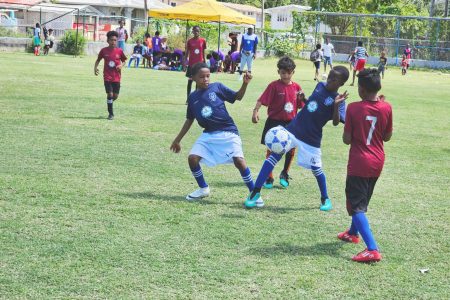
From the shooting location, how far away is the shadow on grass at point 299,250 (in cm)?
564

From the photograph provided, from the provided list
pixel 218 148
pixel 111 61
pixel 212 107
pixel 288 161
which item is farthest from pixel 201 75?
pixel 111 61

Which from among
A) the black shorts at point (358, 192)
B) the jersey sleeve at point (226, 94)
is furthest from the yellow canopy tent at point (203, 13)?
the black shorts at point (358, 192)

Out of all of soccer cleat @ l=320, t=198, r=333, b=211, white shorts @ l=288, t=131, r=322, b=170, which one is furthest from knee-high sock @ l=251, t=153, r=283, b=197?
soccer cleat @ l=320, t=198, r=333, b=211

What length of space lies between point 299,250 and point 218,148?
1840mm

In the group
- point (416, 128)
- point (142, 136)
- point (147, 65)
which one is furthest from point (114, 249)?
point (147, 65)

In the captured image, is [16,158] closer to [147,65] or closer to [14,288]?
[14,288]

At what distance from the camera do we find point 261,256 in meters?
5.52

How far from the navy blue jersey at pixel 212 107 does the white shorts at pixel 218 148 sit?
0.09m

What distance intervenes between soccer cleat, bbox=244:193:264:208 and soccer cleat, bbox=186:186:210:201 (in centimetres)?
51

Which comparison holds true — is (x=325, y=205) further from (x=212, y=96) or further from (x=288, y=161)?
(x=212, y=96)

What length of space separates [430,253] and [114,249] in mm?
2708

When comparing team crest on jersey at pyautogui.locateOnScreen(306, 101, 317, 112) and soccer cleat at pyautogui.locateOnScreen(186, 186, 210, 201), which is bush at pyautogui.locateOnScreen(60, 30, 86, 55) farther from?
team crest on jersey at pyautogui.locateOnScreen(306, 101, 317, 112)

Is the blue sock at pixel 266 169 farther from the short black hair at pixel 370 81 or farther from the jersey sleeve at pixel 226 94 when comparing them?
the short black hair at pixel 370 81

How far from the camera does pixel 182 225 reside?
20.6 feet
